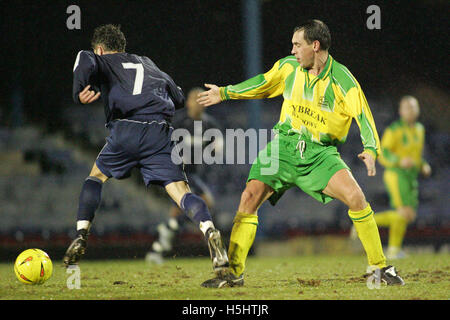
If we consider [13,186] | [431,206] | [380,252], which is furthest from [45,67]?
[380,252]

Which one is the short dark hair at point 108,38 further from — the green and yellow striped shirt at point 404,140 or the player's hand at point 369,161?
the green and yellow striped shirt at point 404,140

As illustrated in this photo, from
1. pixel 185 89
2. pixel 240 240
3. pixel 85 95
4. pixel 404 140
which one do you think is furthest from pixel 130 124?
pixel 185 89

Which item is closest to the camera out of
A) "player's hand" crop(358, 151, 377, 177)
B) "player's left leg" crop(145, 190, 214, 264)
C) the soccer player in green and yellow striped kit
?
"player's hand" crop(358, 151, 377, 177)

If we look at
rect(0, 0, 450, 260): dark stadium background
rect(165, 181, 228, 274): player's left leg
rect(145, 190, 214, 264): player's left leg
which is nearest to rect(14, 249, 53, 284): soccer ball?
rect(165, 181, 228, 274): player's left leg

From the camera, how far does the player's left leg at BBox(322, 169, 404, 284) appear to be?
418cm

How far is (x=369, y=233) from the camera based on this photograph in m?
4.25

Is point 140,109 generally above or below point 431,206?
above

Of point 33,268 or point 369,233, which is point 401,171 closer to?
point 369,233

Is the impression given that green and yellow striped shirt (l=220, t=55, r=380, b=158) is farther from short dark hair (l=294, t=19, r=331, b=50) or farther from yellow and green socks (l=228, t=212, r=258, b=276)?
yellow and green socks (l=228, t=212, r=258, b=276)

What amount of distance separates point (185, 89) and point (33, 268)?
20.7 ft

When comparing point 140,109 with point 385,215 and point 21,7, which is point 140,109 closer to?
point 385,215

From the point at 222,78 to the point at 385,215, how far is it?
328 centimetres

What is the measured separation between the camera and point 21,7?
33.5ft

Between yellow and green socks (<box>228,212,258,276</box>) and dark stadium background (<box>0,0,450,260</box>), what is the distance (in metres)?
3.96
